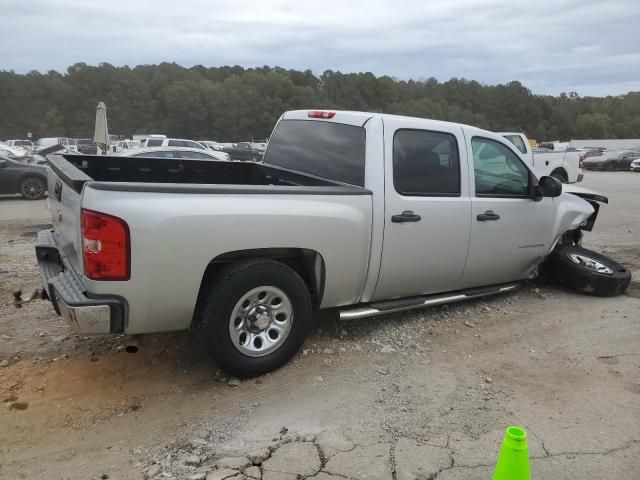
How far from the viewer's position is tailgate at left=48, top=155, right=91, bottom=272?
3.22 metres

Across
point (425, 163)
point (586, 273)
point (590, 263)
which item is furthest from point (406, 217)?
point (590, 263)

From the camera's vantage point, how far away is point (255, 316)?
12.0 feet

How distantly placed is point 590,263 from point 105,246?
5111 mm

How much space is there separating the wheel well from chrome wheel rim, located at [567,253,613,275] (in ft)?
10.9

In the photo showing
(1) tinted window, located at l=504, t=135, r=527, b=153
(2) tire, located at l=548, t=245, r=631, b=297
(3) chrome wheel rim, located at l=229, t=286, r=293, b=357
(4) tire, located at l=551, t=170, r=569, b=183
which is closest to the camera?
(3) chrome wheel rim, located at l=229, t=286, r=293, b=357

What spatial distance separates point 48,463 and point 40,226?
8.35 meters

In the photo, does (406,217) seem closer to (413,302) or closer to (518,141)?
(413,302)

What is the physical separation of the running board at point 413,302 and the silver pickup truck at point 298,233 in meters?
0.02

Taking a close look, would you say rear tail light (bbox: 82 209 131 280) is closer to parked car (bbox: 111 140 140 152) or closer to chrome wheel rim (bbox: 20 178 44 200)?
chrome wheel rim (bbox: 20 178 44 200)

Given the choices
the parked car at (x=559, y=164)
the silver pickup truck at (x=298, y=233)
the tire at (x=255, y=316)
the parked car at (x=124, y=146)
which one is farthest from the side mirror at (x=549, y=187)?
the parked car at (x=124, y=146)

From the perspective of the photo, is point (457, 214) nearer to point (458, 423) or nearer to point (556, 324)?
point (556, 324)

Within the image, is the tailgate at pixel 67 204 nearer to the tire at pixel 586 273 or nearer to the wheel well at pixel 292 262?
the wheel well at pixel 292 262

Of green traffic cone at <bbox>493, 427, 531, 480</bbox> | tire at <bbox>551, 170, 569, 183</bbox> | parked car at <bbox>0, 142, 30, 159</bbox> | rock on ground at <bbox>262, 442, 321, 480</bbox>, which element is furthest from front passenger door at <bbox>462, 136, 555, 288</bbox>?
parked car at <bbox>0, 142, 30, 159</bbox>

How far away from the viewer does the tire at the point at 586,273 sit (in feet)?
18.6
